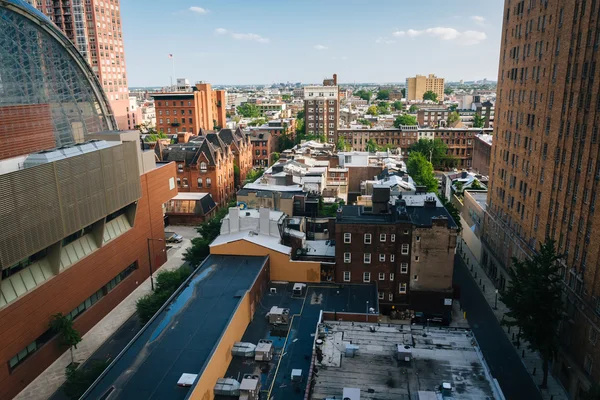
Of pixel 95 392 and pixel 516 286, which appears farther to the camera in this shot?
pixel 516 286

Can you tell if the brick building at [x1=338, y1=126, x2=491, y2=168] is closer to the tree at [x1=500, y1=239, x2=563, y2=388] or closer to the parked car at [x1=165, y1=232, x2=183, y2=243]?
the parked car at [x1=165, y1=232, x2=183, y2=243]

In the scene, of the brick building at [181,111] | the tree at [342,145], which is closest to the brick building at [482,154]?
the tree at [342,145]

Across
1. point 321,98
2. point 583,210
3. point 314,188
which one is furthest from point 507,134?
point 321,98

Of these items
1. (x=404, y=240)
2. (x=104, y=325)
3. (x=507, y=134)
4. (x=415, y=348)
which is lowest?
(x=104, y=325)

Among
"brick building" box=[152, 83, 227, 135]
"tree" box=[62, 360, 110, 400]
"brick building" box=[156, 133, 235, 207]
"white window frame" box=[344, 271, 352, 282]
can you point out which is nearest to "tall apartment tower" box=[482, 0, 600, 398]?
"white window frame" box=[344, 271, 352, 282]

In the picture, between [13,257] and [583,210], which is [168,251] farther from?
[583,210]

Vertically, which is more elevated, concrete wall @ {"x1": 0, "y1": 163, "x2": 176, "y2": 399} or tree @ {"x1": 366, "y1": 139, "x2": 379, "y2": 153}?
tree @ {"x1": 366, "y1": 139, "x2": 379, "y2": 153}
